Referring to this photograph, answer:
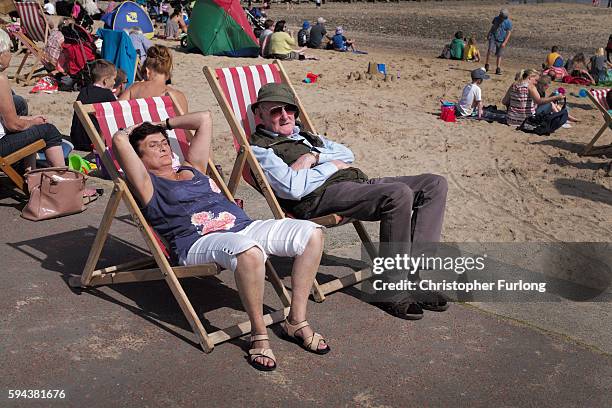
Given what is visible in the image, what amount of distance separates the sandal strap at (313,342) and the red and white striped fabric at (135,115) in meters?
1.62

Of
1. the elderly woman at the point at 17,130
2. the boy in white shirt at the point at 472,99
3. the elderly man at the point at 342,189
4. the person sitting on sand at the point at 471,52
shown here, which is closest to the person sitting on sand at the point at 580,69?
the person sitting on sand at the point at 471,52

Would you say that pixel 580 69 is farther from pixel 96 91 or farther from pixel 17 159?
pixel 17 159

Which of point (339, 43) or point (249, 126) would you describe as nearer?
point (249, 126)

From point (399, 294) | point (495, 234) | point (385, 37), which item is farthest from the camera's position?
point (385, 37)

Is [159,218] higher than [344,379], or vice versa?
[159,218]

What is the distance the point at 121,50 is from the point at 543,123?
20.7ft

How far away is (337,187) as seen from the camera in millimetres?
4180

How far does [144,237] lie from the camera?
12.1 ft

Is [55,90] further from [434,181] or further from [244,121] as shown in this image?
[434,181]

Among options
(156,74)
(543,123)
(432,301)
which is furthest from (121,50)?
(432,301)

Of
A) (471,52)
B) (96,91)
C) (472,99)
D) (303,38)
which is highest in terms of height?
(96,91)

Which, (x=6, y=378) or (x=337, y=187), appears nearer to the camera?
(x=6, y=378)

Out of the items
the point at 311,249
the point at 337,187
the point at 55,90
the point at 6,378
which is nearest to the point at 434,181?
the point at 337,187

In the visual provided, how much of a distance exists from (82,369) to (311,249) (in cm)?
118
